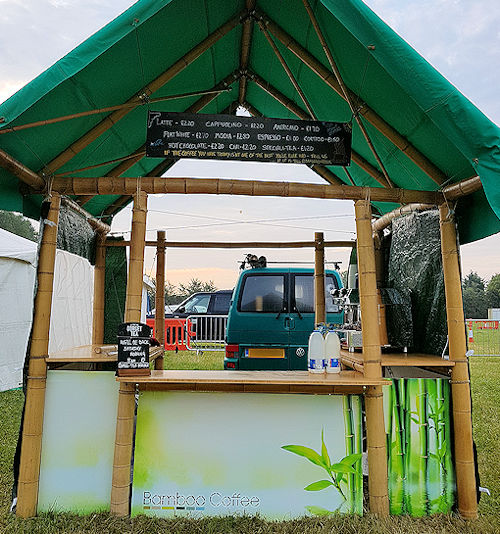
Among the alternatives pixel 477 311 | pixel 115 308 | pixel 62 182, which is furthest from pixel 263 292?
pixel 477 311

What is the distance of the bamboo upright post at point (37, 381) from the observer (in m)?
2.87

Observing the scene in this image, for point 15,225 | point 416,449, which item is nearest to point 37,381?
point 416,449

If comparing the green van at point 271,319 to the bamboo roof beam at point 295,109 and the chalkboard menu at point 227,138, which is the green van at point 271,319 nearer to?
the bamboo roof beam at point 295,109

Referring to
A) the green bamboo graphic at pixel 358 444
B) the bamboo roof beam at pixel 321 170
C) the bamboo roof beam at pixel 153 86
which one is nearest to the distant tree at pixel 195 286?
the bamboo roof beam at pixel 321 170

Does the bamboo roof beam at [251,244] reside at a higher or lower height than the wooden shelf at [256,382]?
higher

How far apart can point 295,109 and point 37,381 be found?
9.90ft

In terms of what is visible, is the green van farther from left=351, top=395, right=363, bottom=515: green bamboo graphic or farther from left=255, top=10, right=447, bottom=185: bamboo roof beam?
left=255, top=10, right=447, bottom=185: bamboo roof beam

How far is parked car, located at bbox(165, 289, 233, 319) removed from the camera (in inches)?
527

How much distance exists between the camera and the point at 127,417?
2.90m

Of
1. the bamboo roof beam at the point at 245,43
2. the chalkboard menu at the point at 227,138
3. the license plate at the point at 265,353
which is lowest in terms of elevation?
the license plate at the point at 265,353

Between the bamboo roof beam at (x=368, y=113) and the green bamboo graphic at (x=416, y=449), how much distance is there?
1.52 meters

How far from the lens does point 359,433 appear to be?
9.71 feet

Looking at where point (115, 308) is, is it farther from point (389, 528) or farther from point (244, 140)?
point (389, 528)

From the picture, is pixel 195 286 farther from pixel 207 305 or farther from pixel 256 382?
pixel 256 382
